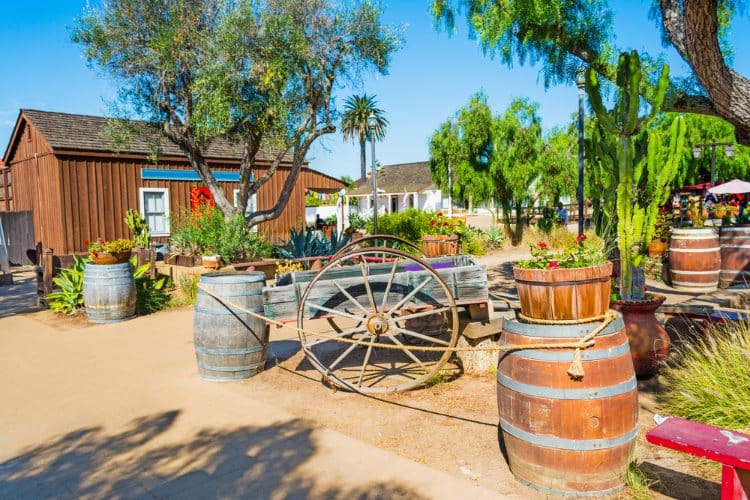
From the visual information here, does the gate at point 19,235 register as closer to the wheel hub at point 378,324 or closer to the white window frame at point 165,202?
the white window frame at point 165,202

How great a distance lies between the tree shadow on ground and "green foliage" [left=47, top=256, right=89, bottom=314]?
17.8 ft

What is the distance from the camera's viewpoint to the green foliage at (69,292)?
9.11 metres

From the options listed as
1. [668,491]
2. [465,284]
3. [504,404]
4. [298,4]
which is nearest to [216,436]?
[504,404]

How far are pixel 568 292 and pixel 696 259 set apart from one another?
767cm

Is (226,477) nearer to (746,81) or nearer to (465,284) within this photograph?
(465,284)

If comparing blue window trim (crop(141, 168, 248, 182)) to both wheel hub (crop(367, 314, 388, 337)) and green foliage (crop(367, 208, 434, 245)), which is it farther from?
wheel hub (crop(367, 314, 388, 337))

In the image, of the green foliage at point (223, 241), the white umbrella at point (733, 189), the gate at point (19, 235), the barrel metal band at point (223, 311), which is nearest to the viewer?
the barrel metal band at point (223, 311)

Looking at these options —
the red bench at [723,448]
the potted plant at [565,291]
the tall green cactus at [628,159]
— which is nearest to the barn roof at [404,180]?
the tall green cactus at [628,159]

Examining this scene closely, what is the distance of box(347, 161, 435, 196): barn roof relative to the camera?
46094mm

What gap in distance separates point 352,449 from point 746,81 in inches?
191

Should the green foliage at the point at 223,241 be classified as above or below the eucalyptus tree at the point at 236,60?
below

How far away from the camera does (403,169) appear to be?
5209cm

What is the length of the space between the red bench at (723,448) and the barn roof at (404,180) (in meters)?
42.0

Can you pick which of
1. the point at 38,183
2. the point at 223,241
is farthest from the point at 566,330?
the point at 38,183
